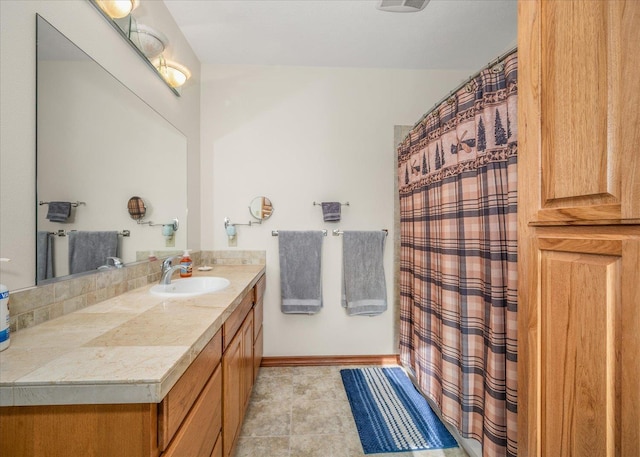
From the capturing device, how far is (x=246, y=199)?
7.37 feet

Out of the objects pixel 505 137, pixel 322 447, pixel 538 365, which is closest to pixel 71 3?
pixel 505 137

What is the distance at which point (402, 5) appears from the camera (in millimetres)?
1587

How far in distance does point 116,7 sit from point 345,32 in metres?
1.35

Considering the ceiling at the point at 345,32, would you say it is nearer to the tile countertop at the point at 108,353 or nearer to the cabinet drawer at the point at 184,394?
the tile countertop at the point at 108,353

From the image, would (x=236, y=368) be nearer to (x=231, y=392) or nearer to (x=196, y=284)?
(x=231, y=392)

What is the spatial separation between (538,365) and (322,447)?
1.24 meters

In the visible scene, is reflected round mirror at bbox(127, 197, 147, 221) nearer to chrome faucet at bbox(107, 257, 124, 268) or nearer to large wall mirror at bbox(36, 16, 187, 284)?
large wall mirror at bbox(36, 16, 187, 284)

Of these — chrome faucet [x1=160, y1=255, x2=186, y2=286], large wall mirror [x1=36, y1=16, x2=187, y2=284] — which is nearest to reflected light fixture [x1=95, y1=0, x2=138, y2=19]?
large wall mirror [x1=36, y1=16, x2=187, y2=284]

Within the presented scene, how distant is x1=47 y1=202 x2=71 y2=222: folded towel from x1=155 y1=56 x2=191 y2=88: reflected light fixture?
3.56 feet

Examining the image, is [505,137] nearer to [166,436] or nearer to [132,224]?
[166,436]

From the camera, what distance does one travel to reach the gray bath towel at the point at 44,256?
87 cm

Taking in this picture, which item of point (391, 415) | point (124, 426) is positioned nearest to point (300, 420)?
point (391, 415)

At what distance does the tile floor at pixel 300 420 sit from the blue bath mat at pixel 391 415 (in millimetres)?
47

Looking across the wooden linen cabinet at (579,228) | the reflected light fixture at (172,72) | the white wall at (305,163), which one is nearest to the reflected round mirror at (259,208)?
the white wall at (305,163)
